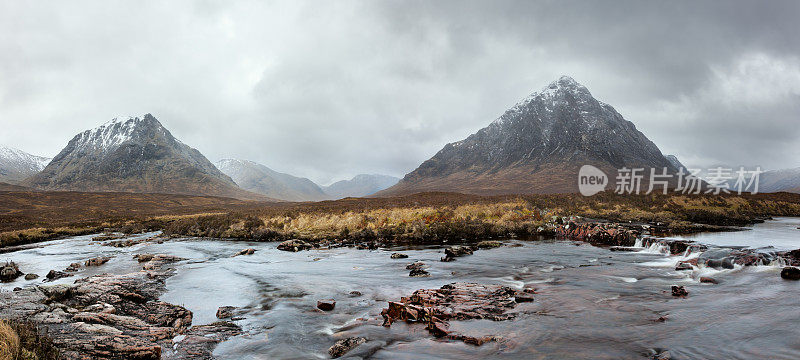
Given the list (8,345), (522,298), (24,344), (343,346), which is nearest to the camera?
(8,345)

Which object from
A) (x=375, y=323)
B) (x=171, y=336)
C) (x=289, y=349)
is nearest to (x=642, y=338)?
(x=375, y=323)

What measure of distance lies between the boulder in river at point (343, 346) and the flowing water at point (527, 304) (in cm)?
20

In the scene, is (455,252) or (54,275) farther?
(455,252)

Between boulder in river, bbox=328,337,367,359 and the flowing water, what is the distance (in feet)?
0.66

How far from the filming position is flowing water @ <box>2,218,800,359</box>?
8.40m

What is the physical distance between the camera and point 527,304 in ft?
38.5

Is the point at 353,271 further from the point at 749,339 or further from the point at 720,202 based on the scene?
the point at 720,202

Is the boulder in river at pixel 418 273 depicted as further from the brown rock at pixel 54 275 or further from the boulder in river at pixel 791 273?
the brown rock at pixel 54 275

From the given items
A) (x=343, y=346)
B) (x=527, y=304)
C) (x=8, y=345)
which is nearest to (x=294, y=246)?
(x=343, y=346)

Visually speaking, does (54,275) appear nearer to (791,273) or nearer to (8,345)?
(8,345)

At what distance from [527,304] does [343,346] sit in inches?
262

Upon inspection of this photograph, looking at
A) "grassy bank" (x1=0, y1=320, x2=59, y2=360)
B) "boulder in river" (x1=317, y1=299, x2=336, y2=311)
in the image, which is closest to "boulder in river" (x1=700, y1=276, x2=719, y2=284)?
"boulder in river" (x1=317, y1=299, x2=336, y2=311)

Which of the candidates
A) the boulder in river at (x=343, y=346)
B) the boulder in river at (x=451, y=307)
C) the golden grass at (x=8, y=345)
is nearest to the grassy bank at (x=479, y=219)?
the boulder in river at (x=451, y=307)

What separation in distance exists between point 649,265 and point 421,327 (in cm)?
1524
